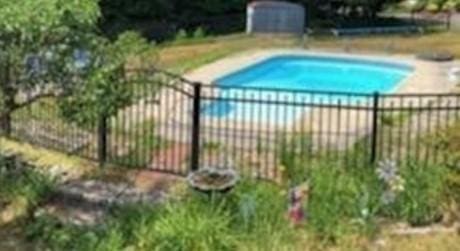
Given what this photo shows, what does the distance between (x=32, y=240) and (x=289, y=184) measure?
305 centimetres

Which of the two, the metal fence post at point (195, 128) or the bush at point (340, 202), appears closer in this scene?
the bush at point (340, 202)

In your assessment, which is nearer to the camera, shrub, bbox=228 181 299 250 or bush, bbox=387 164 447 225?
shrub, bbox=228 181 299 250

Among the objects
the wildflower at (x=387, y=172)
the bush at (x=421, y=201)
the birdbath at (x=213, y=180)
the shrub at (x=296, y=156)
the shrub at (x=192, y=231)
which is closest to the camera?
the shrub at (x=192, y=231)

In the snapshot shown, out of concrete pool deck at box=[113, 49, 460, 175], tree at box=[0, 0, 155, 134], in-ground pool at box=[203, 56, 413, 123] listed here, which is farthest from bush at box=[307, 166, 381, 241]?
in-ground pool at box=[203, 56, 413, 123]

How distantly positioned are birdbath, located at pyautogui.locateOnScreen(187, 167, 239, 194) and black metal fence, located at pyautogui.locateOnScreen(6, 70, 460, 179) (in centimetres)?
111

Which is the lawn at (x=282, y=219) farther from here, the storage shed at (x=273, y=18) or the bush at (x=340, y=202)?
the storage shed at (x=273, y=18)

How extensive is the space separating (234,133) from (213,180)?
3.42 m

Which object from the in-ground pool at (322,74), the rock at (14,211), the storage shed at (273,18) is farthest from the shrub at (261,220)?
the storage shed at (273,18)

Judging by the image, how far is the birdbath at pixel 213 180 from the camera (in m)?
10.8

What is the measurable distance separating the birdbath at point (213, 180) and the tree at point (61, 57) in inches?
47.5

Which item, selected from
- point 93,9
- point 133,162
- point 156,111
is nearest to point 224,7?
point 156,111

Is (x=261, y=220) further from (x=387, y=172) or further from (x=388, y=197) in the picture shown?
(x=387, y=172)

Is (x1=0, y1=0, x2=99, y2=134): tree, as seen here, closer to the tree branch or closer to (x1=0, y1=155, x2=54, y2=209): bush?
the tree branch

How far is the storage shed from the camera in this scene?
95.7 ft
